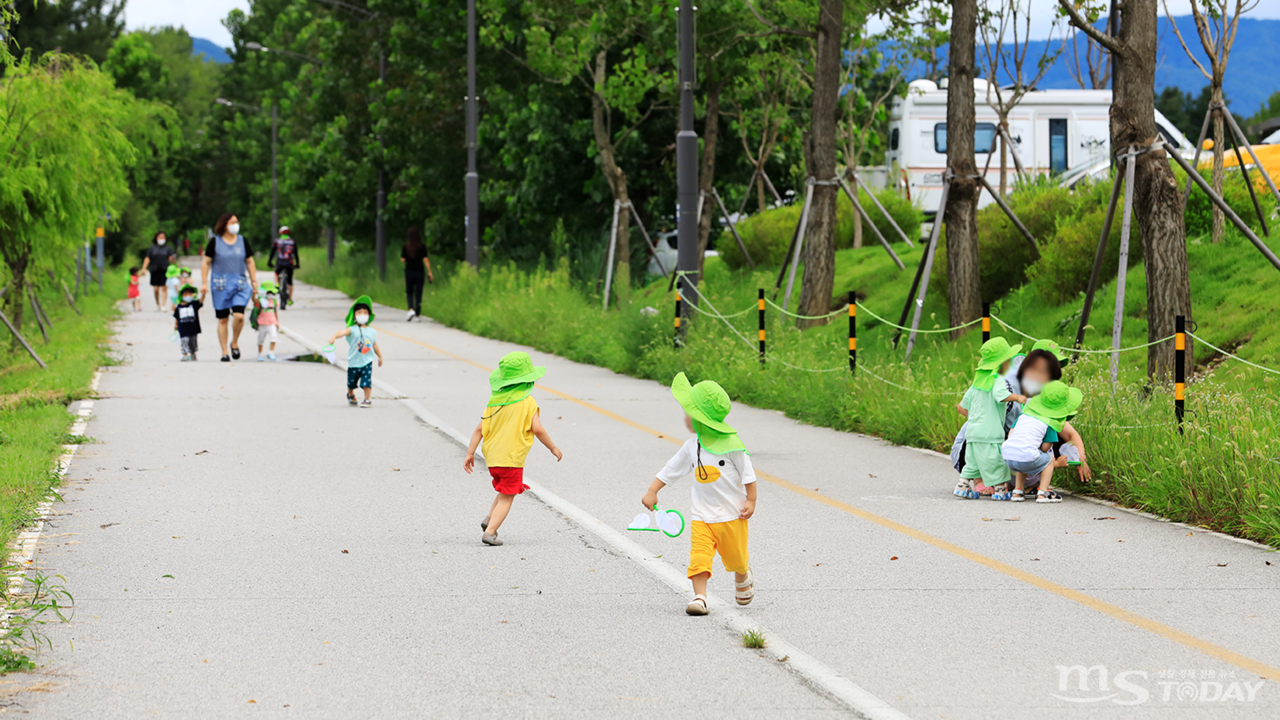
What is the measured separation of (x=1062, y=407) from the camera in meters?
9.34

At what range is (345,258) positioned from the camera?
5406cm

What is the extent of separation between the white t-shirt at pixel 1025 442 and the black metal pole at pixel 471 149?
74.9 ft

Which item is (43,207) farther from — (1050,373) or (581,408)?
(1050,373)

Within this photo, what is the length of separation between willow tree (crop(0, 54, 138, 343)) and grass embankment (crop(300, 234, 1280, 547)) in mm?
7271

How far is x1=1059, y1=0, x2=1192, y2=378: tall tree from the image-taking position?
1185 cm

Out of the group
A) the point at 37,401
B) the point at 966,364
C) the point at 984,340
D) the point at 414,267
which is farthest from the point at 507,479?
the point at 414,267

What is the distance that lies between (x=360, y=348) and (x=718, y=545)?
918 centimetres

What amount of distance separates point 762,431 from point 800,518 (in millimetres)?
4482

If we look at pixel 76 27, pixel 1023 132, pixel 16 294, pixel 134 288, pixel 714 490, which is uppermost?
pixel 76 27

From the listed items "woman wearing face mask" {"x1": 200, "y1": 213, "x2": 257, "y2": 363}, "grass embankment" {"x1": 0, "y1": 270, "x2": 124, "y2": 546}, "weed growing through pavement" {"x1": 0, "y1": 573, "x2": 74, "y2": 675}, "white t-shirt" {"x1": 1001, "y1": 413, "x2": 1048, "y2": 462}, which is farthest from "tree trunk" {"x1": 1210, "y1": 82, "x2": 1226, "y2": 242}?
"weed growing through pavement" {"x1": 0, "y1": 573, "x2": 74, "y2": 675}

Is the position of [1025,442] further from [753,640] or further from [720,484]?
[753,640]

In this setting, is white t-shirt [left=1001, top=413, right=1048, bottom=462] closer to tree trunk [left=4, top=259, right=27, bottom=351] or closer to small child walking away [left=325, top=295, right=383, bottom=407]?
small child walking away [left=325, top=295, right=383, bottom=407]

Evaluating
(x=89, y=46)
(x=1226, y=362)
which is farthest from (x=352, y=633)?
(x=89, y=46)

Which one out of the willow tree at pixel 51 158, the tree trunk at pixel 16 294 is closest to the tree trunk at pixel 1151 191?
the willow tree at pixel 51 158
